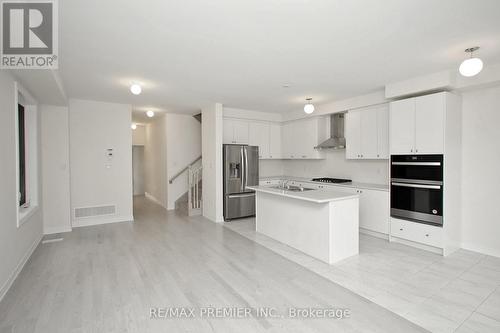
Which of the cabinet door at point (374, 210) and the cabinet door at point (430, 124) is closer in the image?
the cabinet door at point (430, 124)

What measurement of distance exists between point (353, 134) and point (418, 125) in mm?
1395

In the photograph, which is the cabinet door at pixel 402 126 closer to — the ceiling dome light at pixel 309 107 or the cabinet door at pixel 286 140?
the ceiling dome light at pixel 309 107

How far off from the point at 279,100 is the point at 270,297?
3.99 meters

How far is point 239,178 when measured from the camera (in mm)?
5906

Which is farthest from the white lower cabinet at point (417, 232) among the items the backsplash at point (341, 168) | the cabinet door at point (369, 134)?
the cabinet door at point (369, 134)

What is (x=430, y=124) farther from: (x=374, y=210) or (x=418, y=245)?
(x=418, y=245)

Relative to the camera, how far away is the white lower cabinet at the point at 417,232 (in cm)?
367

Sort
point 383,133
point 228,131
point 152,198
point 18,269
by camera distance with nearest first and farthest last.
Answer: point 18,269
point 383,133
point 228,131
point 152,198

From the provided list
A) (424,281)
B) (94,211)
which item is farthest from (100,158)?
(424,281)

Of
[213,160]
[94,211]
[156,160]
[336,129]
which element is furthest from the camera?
[156,160]

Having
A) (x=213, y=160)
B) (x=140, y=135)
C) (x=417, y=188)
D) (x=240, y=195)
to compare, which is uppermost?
(x=140, y=135)

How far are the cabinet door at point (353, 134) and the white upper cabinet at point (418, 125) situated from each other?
2.90 feet

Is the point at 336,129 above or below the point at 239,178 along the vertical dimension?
above

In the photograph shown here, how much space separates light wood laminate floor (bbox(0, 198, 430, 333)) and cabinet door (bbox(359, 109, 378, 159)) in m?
2.79
